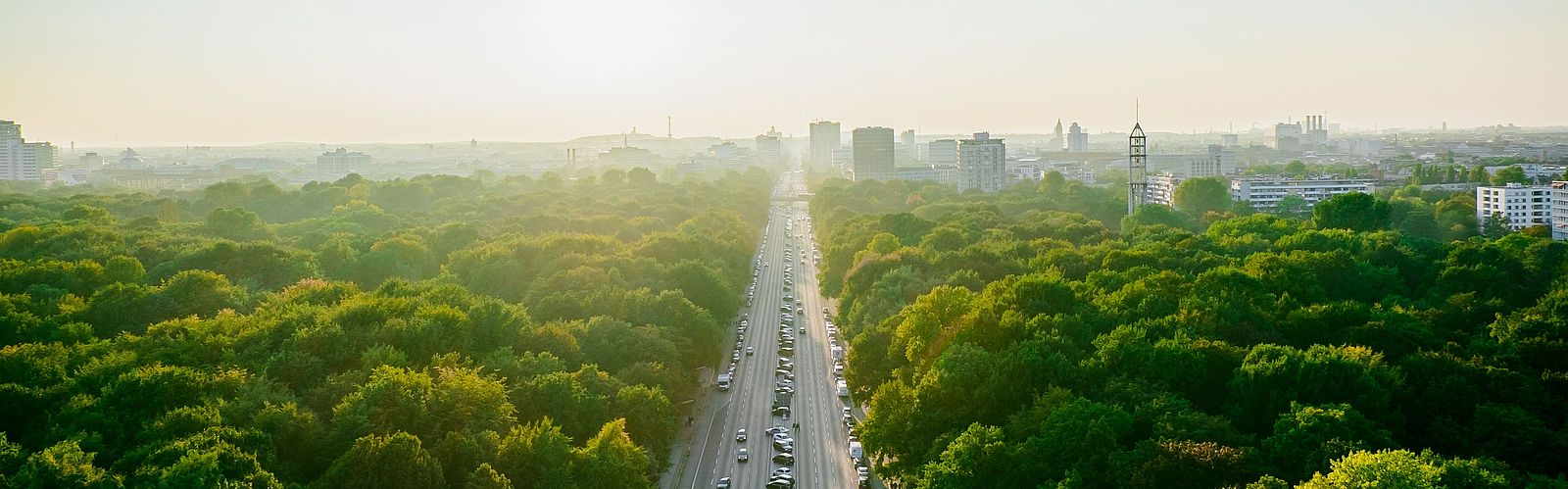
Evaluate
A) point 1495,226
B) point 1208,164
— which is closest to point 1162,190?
point 1495,226

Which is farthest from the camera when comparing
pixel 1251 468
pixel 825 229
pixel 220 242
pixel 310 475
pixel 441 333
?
pixel 825 229

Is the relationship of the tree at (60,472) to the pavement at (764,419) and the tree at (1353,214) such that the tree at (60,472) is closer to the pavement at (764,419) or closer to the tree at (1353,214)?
the pavement at (764,419)

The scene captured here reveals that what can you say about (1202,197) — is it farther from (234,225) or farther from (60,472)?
(60,472)

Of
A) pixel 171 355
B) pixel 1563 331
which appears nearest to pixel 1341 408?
pixel 1563 331

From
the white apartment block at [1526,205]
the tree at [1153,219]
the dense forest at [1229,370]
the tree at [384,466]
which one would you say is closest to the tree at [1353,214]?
the tree at [1153,219]

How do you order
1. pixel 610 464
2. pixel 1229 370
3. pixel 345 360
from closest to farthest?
1. pixel 610 464
2. pixel 1229 370
3. pixel 345 360

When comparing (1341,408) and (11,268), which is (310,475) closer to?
(1341,408)
